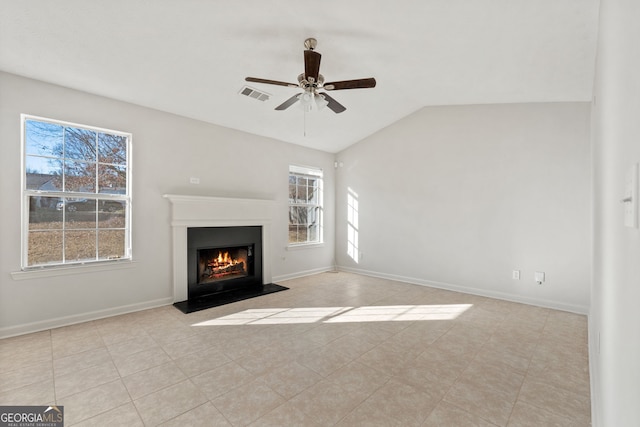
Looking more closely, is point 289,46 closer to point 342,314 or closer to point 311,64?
point 311,64

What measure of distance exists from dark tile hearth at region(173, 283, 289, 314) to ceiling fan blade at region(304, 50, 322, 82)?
3207 mm

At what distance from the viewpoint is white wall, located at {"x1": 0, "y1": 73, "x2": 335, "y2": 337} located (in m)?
3.10

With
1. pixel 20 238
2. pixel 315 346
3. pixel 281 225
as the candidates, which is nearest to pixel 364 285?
pixel 281 225

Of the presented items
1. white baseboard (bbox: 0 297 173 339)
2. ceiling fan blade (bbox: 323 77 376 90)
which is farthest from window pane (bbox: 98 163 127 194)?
ceiling fan blade (bbox: 323 77 376 90)

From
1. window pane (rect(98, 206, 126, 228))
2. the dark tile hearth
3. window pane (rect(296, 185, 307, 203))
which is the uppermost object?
window pane (rect(296, 185, 307, 203))

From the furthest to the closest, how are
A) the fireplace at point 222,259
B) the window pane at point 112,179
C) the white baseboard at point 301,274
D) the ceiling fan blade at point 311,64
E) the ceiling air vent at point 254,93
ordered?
the white baseboard at point 301,274 < the fireplace at point 222,259 < the ceiling air vent at point 254,93 < the window pane at point 112,179 < the ceiling fan blade at point 311,64

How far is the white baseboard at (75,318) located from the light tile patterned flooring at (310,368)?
0.33ft

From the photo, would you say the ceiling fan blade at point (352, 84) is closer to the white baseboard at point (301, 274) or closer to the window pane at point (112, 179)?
the window pane at point (112, 179)

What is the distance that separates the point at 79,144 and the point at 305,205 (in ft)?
12.2

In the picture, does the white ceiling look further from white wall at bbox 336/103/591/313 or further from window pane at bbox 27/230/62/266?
window pane at bbox 27/230/62/266

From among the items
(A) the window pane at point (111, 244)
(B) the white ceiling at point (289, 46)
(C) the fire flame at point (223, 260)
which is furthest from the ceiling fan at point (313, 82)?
(C) the fire flame at point (223, 260)

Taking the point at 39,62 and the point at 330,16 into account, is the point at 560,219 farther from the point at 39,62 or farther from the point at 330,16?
the point at 39,62

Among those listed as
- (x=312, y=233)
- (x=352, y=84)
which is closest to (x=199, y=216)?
(x=312, y=233)

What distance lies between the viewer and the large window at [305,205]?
5914 millimetres
